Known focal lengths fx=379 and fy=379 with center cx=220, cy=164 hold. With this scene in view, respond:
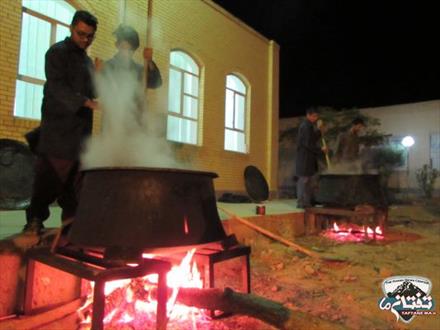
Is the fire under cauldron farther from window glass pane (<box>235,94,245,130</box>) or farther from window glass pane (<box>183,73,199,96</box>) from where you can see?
window glass pane (<box>235,94,245,130</box>)

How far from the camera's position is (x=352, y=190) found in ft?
22.4

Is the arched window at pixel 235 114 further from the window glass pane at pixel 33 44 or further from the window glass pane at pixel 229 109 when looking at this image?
the window glass pane at pixel 33 44

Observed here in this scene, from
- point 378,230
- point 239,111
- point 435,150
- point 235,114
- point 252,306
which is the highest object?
point 239,111

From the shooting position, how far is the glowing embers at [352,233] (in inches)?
266

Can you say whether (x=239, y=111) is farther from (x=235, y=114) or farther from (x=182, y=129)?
(x=182, y=129)

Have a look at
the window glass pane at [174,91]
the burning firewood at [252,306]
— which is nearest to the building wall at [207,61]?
the window glass pane at [174,91]

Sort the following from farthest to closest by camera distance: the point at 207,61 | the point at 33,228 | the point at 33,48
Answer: the point at 207,61, the point at 33,48, the point at 33,228

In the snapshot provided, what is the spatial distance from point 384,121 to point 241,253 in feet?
54.3

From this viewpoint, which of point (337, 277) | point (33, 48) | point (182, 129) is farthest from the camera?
point (182, 129)

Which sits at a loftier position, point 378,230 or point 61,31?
point 61,31

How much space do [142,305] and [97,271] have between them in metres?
1.05

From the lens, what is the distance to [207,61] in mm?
10195

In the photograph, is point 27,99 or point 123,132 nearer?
point 123,132

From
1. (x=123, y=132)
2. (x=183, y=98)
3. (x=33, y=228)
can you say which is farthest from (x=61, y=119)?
(x=183, y=98)
